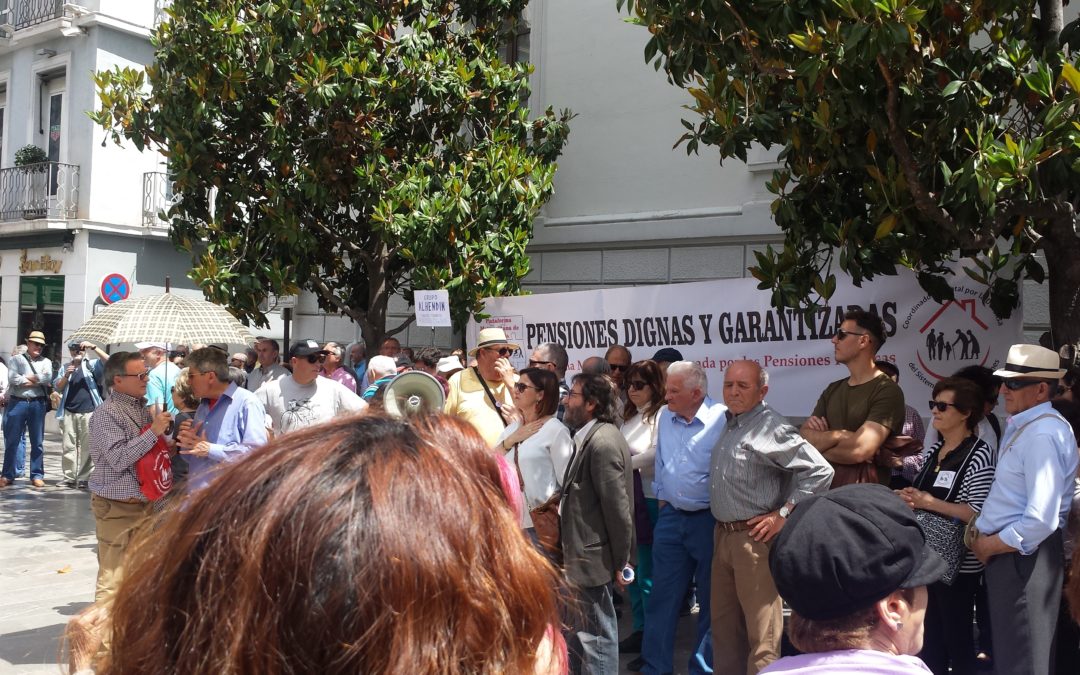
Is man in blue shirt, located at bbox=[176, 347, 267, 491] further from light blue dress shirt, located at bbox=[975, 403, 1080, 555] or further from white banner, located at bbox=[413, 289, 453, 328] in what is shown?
light blue dress shirt, located at bbox=[975, 403, 1080, 555]

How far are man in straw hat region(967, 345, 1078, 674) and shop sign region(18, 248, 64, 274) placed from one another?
2290cm

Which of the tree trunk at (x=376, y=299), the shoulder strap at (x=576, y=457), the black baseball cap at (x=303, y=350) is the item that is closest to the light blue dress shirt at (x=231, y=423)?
the black baseball cap at (x=303, y=350)

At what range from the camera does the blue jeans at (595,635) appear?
523 centimetres

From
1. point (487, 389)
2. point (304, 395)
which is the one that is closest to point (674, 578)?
point (487, 389)

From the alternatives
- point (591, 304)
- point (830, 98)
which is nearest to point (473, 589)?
point (830, 98)

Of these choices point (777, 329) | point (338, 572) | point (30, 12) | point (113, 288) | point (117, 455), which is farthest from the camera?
point (30, 12)

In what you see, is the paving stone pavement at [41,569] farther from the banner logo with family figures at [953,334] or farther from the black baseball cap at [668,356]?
the banner logo with family figures at [953,334]

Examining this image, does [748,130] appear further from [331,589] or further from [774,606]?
[331,589]

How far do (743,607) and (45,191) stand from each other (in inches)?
878

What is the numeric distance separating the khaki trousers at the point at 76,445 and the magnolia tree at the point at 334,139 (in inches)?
132

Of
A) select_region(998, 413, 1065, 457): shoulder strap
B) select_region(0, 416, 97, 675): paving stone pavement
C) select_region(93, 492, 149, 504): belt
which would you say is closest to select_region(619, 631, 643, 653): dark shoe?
select_region(998, 413, 1065, 457): shoulder strap

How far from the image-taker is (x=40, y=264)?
2347cm

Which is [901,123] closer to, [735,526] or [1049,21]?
[1049,21]

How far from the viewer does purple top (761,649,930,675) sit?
6.20ft
